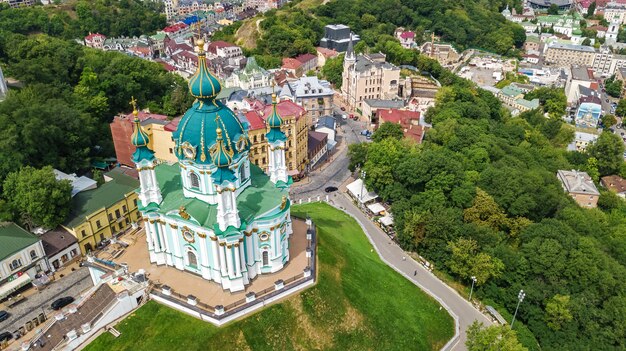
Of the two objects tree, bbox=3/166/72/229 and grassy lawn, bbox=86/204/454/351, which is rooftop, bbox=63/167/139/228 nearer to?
tree, bbox=3/166/72/229

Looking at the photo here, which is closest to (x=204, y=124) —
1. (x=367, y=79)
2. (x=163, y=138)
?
(x=163, y=138)

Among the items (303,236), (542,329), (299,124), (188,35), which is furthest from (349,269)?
(188,35)

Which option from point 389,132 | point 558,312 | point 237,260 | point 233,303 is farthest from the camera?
point 389,132

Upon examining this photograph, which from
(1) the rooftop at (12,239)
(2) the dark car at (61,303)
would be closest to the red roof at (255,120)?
(1) the rooftop at (12,239)

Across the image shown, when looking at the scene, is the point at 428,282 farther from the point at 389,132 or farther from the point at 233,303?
the point at 389,132

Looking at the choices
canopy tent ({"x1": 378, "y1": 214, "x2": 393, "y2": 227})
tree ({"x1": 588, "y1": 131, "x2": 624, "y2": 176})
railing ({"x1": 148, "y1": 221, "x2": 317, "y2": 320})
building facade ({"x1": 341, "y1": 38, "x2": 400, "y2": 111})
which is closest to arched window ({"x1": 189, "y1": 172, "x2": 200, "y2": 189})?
railing ({"x1": 148, "y1": 221, "x2": 317, "y2": 320})

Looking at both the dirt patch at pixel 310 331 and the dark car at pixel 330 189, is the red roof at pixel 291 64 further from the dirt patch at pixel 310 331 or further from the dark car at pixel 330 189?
the dirt patch at pixel 310 331

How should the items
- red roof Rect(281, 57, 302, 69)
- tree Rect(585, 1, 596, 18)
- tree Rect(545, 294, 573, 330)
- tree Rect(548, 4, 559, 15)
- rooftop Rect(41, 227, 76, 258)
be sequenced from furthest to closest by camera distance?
tree Rect(548, 4, 559, 15)
tree Rect(585, 1, 596, 18)
red roof Rect(281, 57, 302, 69)
rooftop Rect(41, 227, 76, 258)
tree Rect(545, 294, 573, 330)

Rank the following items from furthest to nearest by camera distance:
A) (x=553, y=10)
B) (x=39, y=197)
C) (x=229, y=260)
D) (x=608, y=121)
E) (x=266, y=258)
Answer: (x=553, y=10) < (x=608, y=121) < (x=39, y=197) < (x=266, y=258) < (x=229, y=260)
